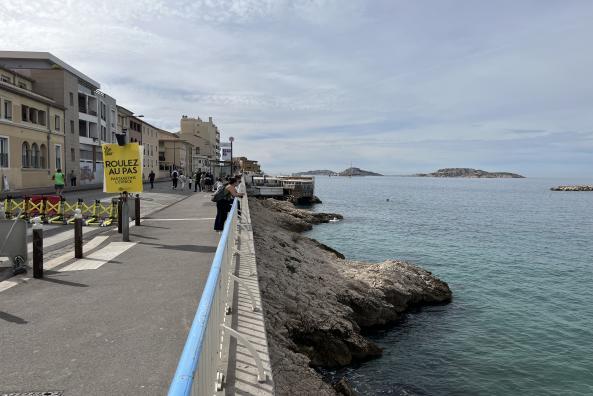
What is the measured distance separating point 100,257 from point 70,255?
0.80m

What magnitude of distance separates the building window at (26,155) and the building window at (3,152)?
9.24 ft

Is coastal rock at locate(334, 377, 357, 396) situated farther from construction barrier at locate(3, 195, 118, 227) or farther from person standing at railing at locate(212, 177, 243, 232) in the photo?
construction barrier at locate(3, 195, 118, 227)

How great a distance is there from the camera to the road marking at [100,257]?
931 cm

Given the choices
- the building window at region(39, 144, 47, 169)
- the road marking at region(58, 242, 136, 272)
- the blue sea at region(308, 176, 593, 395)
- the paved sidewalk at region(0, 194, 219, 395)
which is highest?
the building window at region(39, 144, 47, 169)

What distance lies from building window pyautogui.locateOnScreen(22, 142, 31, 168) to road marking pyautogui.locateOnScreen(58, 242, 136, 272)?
2879 centimetres

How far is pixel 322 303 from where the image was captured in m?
12.5

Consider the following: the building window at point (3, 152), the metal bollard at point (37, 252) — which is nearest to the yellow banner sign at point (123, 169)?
the metal bollard at point (37, 252)

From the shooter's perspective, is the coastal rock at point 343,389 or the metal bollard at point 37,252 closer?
the metal bollard at point 37,252

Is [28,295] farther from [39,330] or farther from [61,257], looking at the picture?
[61,257]

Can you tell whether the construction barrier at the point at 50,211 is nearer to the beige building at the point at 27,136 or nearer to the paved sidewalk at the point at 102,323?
the paved sidewalk at the point at 102,323

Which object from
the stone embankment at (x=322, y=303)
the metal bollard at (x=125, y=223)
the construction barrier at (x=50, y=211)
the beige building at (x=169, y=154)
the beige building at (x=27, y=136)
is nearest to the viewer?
the stone embankment at (x=322, y=303)

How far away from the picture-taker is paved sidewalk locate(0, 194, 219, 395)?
4.52 meters

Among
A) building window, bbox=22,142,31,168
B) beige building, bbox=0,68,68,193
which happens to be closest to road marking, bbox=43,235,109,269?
beige building, bbox=0,68,68,193

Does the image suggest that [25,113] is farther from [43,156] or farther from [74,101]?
[74,101]
